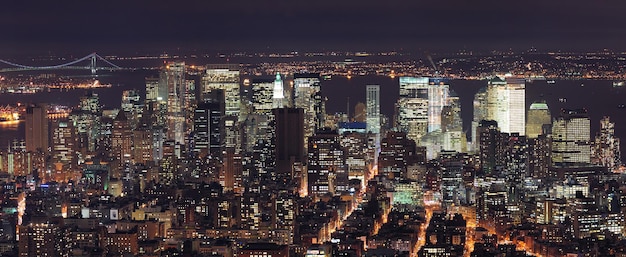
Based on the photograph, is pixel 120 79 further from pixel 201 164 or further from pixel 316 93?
pixel 201 164

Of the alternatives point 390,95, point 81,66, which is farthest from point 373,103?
point 81,66

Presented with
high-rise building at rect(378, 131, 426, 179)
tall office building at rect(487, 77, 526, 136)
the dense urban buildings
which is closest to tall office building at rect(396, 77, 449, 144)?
the dense urban buildings

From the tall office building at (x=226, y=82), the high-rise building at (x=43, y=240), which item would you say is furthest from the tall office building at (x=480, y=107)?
the high-rise building at (x=43, y=240)

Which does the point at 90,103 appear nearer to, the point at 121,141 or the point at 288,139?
the point at 121,141

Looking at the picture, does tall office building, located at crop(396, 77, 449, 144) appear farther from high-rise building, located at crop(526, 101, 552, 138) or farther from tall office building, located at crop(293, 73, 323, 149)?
high-rise building, located at crop(526, 101, 552, 138)

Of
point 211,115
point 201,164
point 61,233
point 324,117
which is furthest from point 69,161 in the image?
point 61,233

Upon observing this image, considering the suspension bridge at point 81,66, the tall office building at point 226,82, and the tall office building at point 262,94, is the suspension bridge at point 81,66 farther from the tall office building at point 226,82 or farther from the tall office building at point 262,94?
the tall office building at point 262,94
